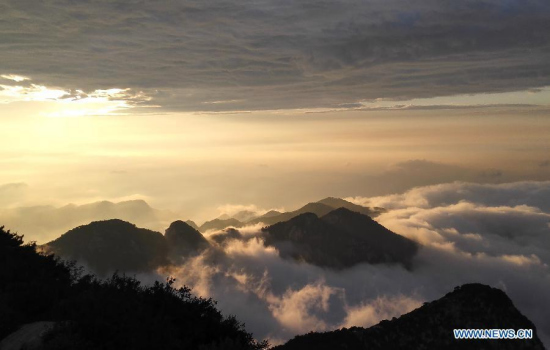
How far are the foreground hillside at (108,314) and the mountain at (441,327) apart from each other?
84.4 feet

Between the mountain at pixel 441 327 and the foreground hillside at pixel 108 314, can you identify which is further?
the mountain at pixel 441 327

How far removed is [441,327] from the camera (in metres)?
78.6

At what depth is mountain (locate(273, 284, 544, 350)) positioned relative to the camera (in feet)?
221

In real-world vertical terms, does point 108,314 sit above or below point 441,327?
above

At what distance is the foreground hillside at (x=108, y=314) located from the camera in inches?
1035

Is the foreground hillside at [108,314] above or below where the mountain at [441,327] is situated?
above

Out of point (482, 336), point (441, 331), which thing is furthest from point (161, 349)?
point (482, 336)

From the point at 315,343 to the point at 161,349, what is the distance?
1708 inches

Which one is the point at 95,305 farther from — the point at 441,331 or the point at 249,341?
the point at 441,331

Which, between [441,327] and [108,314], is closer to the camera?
[108,314]

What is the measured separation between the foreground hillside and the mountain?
84.4 feet

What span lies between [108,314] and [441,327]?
228 feet

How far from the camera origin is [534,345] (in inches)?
3263

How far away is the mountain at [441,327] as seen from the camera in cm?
6731
